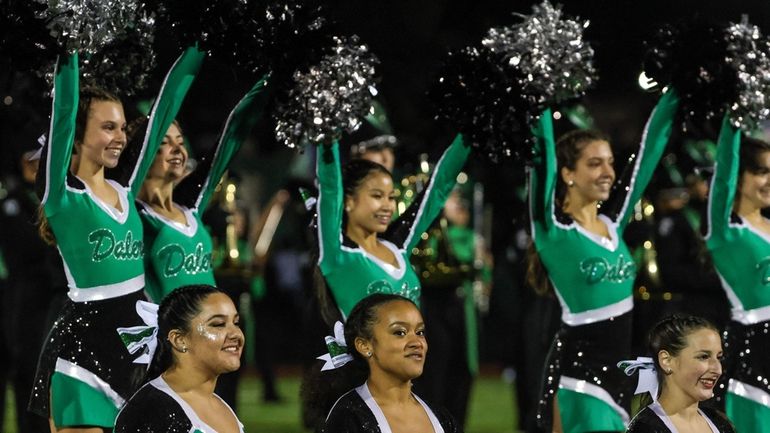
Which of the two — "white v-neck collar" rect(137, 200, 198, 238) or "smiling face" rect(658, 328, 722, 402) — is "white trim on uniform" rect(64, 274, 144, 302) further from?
"smiling face" rect(658, 328, 722, 402)

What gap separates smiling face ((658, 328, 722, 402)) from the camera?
4172 mm

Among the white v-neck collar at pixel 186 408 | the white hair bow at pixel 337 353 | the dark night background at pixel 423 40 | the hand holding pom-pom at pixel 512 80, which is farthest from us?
the dark night background at pixel 423 40

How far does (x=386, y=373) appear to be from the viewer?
3943mm

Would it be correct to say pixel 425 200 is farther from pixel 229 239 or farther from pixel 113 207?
pixel 229 239

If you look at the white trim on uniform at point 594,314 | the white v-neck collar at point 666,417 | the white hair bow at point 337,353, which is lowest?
the white v-neck collar at point 666,417

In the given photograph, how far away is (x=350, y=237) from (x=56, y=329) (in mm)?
1325

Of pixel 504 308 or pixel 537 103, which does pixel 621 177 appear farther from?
pixel 504 308

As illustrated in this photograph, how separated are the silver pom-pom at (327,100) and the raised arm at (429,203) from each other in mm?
602

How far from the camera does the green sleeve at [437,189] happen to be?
549cm

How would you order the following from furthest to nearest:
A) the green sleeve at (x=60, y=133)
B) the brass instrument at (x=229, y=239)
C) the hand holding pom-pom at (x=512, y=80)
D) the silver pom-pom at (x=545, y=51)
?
the brass instrument at (x=229, y=239)
the silver pom-pom at (x=545, y=51)
the hand holding pom-pom at (x=512, y=80)
the green sleeve at (x=60, y=133)

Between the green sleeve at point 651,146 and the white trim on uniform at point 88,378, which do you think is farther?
the green sleeve at point 651,146

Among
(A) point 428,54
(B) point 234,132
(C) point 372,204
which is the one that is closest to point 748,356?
(C) point 372,204

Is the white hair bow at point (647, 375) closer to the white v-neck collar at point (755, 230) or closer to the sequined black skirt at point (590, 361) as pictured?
the sequined black skirt at point (590, 361)

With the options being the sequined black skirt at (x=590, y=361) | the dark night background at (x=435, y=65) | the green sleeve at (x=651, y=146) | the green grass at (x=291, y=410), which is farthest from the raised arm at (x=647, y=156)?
the green grass at (x=291, y=410)
